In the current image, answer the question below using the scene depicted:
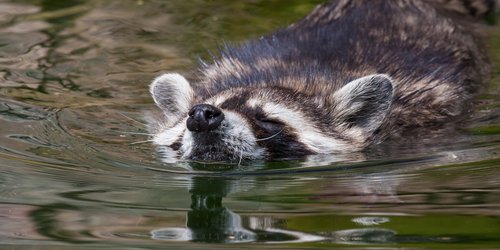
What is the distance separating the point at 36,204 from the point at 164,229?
116 centimetres

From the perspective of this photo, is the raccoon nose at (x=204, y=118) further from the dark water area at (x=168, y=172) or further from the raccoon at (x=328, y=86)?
the dark water area at (x=168, y=172)

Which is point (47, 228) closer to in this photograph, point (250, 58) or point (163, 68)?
point (250, 58)

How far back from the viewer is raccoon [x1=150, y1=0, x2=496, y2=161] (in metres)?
9.07

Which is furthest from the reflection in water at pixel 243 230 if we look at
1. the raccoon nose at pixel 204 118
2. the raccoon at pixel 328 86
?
the raccoon at pixel 328 86

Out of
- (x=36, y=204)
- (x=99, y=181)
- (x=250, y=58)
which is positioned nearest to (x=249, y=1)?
(x=250, y=58)

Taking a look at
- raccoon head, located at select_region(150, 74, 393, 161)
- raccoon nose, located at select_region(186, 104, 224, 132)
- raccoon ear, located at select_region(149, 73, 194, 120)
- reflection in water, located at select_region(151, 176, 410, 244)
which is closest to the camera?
reflection in water, located at select_region(151, 176, 410, 244)

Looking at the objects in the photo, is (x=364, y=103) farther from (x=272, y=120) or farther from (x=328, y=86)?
(x=272, y=120)

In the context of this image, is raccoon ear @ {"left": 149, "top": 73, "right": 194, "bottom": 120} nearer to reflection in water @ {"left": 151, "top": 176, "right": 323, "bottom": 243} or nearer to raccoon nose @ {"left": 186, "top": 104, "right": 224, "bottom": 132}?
raccoon nose @ {"left": 186, "top": 104, "right": 224, "bottom": 132}

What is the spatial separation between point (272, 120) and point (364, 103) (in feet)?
3.21

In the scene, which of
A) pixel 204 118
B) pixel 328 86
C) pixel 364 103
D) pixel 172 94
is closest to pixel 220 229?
pixel 204 118

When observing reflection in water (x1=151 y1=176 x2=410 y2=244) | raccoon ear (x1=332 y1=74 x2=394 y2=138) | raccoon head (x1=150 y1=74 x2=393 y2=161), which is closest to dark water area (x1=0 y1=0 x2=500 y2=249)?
reflection in water (x1=151 y1=176 x2=410 y2=244)

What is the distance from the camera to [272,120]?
922cm

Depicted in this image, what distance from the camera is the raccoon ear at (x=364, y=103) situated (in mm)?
9609

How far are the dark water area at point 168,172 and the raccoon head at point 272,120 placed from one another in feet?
0.58
